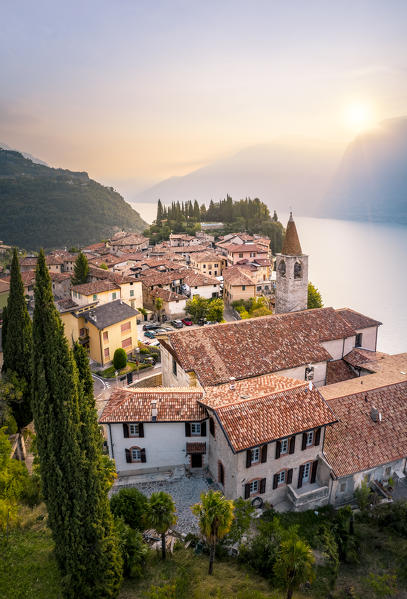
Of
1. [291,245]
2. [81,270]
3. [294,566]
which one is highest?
[291,245]

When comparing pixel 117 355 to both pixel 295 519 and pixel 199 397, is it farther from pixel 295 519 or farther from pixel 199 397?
pixel 295 519

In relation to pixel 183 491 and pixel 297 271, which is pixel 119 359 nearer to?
pixel 297 271

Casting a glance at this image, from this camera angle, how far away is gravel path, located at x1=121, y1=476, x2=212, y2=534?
17.8 m

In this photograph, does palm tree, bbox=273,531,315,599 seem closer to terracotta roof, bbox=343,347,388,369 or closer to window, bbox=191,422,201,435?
window, bbox=191,422,201,435

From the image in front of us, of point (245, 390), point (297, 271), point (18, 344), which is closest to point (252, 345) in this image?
point (245, 390)

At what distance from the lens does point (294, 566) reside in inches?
520

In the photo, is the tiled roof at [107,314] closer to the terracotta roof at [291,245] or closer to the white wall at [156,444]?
the terracotta roof at [291,245]

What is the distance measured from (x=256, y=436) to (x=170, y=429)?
5.05 m

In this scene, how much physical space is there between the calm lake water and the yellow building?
35570 mm

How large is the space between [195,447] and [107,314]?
2340cm

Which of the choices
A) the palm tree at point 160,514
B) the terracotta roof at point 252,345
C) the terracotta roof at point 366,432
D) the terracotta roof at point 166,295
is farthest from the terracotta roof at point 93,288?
the palm tree at point 160,514

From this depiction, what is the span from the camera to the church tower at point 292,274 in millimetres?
32844

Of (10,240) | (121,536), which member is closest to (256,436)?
(121,536)

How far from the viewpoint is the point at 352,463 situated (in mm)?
20031
